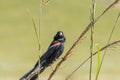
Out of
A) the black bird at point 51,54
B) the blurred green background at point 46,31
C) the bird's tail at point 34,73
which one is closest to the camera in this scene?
the bird's tail at point 34,73

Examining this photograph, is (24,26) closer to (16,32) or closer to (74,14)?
(16,32)

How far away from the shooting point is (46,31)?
10.5 meters

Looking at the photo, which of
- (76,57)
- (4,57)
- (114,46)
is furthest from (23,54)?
(114,46)

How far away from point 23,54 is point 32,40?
50 cm

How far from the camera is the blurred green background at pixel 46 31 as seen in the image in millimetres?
10031

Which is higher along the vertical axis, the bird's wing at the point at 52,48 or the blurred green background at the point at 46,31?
the bird's wing at the point at 52,48

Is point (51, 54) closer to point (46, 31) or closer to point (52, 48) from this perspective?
point (52, 48)

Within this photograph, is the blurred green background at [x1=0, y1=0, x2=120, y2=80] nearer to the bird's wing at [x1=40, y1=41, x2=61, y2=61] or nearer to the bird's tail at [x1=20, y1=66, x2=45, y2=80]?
the bird's wing at [x1=40, y1=41, x2=61, y2=61]

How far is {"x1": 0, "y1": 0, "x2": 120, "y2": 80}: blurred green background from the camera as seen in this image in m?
10.0

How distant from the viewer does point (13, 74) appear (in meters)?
9.73

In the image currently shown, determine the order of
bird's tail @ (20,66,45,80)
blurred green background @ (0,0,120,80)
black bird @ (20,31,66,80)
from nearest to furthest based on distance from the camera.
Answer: bird's tail @ (20,66,45,80), black bird @ (20,31,66,80), blurred green background @ (0,0,120,80)

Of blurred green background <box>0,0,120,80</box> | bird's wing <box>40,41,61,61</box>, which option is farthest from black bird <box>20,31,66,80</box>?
blurred green background <box>0,0,120,80</box>

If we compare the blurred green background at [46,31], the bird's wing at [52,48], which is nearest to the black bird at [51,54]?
the bird's wing at [52,48]

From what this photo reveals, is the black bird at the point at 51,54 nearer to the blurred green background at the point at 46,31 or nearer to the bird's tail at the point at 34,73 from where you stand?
the bird's tail at the point at 34,73
